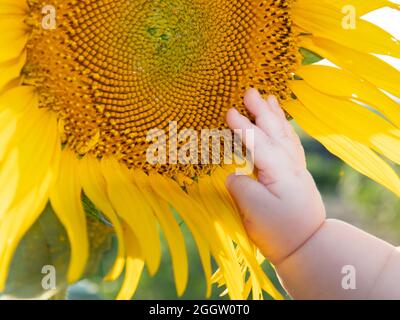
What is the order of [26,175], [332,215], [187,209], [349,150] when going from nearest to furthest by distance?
[26,175] → [187,209] → [349,150] → [332,215]

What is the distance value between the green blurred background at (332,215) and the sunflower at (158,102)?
25cm

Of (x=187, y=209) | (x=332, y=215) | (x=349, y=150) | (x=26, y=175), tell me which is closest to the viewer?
(x=26, y=175)

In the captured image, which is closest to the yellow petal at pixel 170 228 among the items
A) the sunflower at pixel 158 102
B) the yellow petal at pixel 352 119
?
the sunflower at pixel 158 102

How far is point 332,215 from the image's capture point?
832cm

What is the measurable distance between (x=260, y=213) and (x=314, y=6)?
408 millimetres

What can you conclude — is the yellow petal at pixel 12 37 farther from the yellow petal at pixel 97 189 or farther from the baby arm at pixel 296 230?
the baby arm at pixel 296 230

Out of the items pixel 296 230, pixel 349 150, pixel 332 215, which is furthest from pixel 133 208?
pixel 332 215

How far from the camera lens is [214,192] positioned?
127cm

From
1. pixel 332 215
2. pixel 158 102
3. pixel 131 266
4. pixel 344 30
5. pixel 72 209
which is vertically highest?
pixel 344 30

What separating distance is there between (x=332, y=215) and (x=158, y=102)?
7.36m

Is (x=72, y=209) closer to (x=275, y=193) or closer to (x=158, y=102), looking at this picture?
(x=158, y=102)
